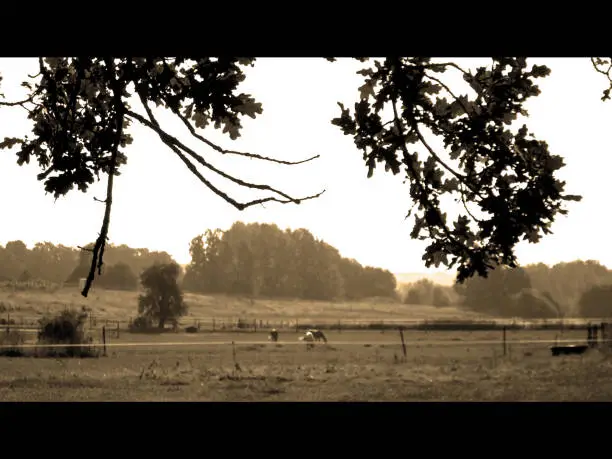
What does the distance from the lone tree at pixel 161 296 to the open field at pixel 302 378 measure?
763 inches

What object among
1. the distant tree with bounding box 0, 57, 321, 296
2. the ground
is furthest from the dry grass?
the distant tree with bounding box 0, 57, 321, 296

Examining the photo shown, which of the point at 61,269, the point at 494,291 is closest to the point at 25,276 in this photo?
the point at 61,269

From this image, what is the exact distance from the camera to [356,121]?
4191 mm

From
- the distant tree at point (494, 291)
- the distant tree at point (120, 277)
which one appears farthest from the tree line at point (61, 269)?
the distant tree at point (494, 291)

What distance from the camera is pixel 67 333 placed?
3484cm

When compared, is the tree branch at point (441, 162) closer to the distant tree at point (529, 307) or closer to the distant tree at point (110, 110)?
the distant tree at point (110, 110)

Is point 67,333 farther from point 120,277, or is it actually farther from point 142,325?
point 120,277

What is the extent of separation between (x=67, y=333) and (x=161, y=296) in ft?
82.8

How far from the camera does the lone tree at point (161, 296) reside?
59.6 meters

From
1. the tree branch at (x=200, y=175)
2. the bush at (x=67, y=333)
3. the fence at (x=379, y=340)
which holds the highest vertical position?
the tree branch at (x=200, y=175)

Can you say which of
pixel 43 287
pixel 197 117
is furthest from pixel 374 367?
pixel 43 287

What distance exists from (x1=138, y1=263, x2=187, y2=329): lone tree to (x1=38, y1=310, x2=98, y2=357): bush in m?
23.6

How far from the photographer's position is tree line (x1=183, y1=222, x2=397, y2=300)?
8681cm
